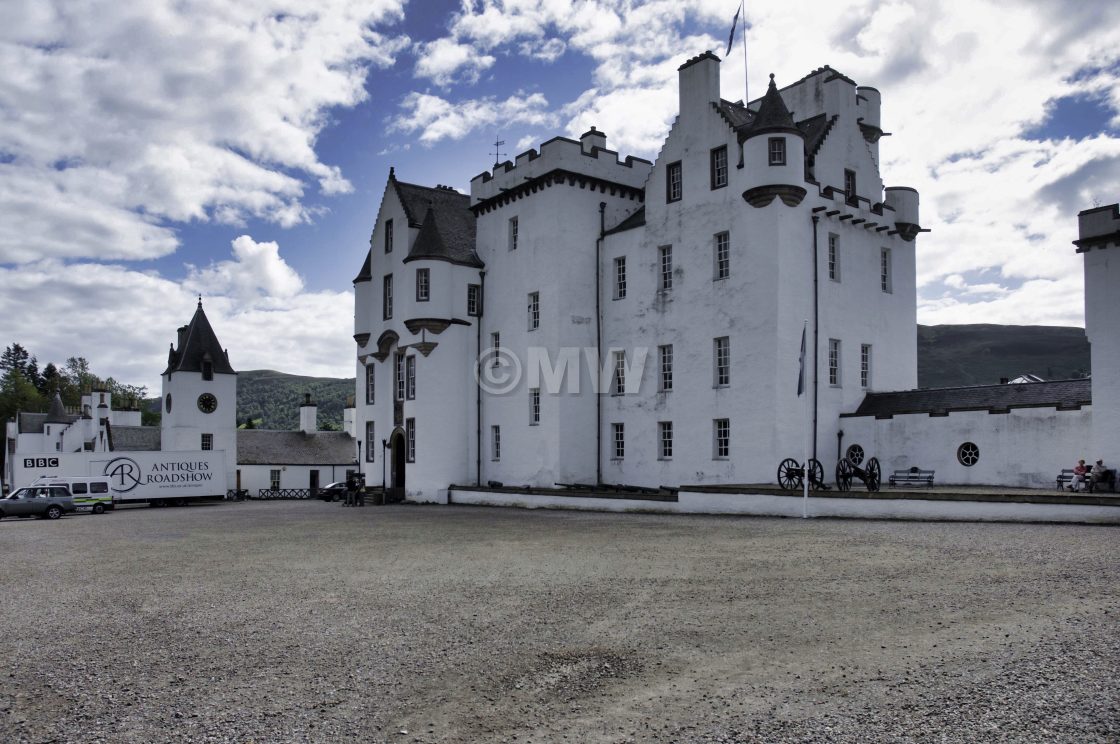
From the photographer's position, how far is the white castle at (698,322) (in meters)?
27.4

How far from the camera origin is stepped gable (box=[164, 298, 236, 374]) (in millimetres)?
58500

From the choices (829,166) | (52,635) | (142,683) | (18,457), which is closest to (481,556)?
(52,635)

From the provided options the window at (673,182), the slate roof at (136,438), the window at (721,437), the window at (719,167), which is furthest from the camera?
the slate roof at (136,438)

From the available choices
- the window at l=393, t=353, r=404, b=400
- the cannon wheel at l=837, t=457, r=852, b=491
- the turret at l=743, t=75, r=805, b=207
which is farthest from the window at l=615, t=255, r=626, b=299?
the cannon wheel at l=837, t=457, r=852, b=491

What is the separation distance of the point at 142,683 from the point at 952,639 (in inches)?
301

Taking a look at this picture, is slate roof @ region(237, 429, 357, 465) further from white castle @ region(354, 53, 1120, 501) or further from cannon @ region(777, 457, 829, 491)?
cannon @ region(777, 457, 829, 491)

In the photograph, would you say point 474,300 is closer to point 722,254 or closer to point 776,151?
point 722,254

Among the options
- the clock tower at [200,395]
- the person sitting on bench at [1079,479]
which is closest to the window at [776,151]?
the person sitting on bench at [1079,479]

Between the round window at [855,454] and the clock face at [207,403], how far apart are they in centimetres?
4485

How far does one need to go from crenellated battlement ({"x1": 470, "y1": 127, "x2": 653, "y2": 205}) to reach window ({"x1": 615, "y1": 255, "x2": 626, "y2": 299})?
3.65 meters

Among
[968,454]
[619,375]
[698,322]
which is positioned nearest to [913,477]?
[968,454]

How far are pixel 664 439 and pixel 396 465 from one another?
15491 mm

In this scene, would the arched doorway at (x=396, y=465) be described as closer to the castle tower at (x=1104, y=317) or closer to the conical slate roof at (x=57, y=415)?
the castle tower at (x=1104, y=317)

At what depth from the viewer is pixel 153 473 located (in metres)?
46.8
